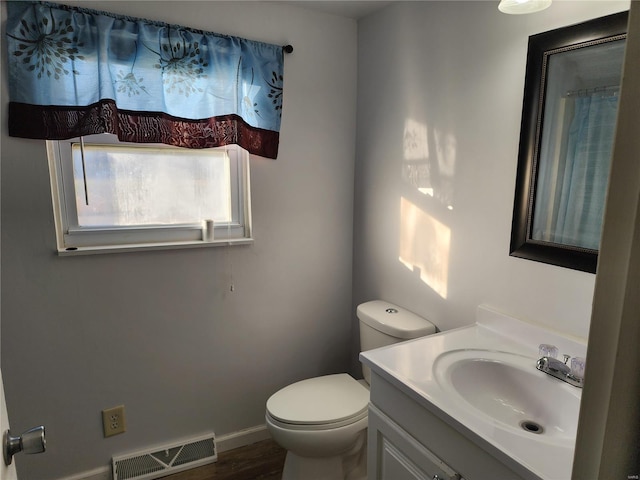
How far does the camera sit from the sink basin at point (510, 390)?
1146 mm

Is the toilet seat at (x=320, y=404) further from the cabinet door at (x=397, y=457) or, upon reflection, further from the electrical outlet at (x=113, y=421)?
the electrical outlet at (x=113, y=421)

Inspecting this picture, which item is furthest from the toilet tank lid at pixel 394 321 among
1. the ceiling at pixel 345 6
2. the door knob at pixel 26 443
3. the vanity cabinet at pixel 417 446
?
the ceiling at pixel 345 6

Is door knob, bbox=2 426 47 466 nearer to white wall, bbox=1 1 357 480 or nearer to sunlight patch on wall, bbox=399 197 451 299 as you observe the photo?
white wall, bbox=1 1 357 480

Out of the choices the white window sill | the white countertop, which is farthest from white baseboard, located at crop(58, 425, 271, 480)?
the white countertop

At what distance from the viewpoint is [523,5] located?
3.84ft

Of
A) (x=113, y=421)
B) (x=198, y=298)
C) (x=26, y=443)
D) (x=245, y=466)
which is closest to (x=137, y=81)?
(x=198, y=298)

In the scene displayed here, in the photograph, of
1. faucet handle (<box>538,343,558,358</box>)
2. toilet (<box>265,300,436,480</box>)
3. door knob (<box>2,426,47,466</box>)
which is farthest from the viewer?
toilet (<box>265,300,436,480</box>)

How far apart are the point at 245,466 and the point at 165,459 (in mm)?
382

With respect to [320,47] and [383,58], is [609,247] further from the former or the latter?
[320,47]

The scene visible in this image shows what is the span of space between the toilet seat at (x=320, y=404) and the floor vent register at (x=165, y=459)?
1.88 ft

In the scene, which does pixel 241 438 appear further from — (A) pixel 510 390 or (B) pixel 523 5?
(B) pixel 523 5

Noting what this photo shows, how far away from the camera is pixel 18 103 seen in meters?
1.50

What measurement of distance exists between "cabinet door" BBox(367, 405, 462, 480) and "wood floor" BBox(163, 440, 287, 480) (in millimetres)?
795

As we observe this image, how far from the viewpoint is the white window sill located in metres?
1.67
